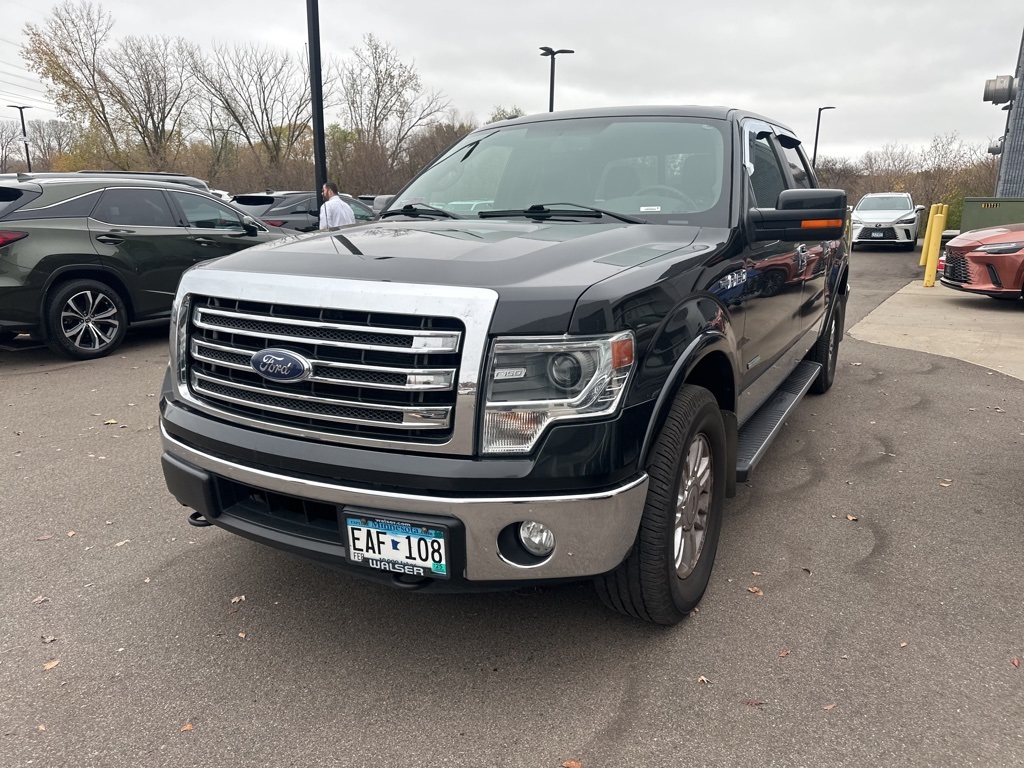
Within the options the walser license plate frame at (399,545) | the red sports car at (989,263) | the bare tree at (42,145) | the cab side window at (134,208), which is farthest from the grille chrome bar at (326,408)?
the bare tree at (42,145)

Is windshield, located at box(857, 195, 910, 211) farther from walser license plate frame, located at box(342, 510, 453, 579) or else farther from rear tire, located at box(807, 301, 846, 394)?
walser license plate frame, located at box(342, 510, 453, 579)

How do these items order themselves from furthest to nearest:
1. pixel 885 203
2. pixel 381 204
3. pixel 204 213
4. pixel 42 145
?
1. pixel 42 145
2. pixel 885 203
3. pixel 204 213
4. pixel 381 204

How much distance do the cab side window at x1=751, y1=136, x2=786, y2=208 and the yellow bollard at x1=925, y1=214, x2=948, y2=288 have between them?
35.0ft

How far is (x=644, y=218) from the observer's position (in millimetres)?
3129

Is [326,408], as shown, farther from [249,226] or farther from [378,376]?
[249,226]

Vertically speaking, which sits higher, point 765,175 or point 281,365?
point 765,175

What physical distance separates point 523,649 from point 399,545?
74 centimetres

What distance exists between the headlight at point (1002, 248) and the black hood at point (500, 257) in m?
9.13

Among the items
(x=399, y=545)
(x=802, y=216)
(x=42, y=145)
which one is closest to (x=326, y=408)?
(x=399, y=545)

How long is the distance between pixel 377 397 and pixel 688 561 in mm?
1338

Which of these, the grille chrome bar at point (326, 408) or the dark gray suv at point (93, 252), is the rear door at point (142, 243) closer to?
the dark gray suv at point (93, 252)

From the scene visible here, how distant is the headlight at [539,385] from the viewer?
6.77ft

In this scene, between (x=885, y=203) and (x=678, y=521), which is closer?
(x=678, y=521)

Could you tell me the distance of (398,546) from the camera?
7.16 feet
